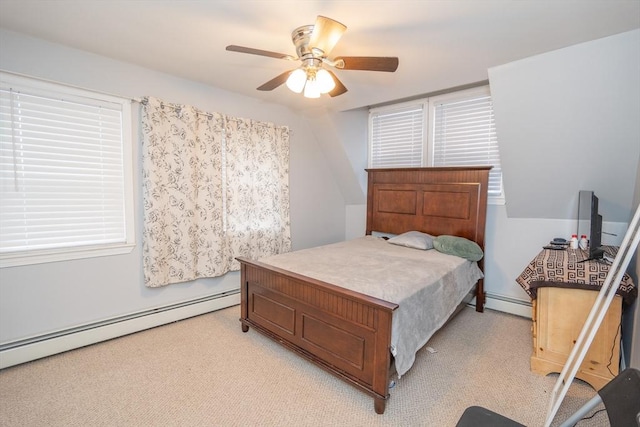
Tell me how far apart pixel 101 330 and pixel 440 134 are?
3988 mm

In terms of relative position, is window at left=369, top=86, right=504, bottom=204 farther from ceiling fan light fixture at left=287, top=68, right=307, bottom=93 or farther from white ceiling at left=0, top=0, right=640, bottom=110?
ceiling fan light fixture at left=287, top=68, right=307, bottom=93

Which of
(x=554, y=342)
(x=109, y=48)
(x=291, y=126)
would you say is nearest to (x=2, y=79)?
(x=109, y=48)

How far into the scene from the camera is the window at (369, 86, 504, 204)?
10.9ft

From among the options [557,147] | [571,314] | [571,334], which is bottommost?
[571,334]

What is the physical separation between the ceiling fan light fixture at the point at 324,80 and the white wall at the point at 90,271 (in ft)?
5.37

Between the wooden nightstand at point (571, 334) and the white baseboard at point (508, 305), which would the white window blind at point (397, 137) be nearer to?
the white baseboard at point (508, 305)

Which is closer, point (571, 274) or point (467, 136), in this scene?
point (571, 274)

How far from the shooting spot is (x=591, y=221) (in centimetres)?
209

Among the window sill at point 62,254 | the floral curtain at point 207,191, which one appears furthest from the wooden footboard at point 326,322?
the window sill at point 62,254

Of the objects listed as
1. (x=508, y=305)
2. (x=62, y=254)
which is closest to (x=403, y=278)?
(x=508, y=305)

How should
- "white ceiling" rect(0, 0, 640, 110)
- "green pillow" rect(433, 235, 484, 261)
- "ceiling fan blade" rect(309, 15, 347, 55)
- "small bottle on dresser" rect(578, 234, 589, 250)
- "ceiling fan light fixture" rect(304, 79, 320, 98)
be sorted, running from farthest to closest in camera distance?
"green pillow" rect(433, 235, 484, 261)
"small bottle on dresser" rect(578, 234, 589, 250)
"ceiling fan light fixture" rect(304, 79, 320, 98)
"white ceiling" rect(0, 0, 640, 110)
"ceiling fan blade" rect(309, 15, 347, 55)

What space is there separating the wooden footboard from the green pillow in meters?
1.59

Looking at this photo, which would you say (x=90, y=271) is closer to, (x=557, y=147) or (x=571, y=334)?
(x=571, y=334)

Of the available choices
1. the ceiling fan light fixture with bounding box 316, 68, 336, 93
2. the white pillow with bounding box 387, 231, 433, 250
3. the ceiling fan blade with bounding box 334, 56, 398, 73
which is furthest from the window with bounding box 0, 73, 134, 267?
the white pillow with bounding box 387, 231, 433, 250
